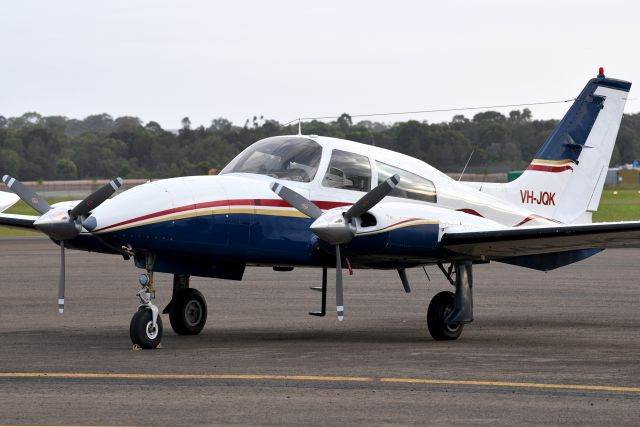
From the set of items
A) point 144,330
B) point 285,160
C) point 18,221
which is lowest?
point 144,330

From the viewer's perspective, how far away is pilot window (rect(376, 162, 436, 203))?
1806 centimetres

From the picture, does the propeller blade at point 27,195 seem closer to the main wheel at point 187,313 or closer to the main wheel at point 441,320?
the main wheel at point 187,313

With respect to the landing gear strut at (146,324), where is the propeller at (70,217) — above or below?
above

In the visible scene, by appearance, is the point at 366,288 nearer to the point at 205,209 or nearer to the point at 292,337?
the point at 292,337

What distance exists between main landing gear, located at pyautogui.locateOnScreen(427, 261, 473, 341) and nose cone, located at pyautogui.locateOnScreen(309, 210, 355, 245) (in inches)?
79.6

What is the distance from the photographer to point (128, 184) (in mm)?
80250

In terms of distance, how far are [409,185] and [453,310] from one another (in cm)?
212

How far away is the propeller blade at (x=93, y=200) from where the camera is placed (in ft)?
53.0

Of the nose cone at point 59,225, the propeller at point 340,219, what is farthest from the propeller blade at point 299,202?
the nose cone at point 59,225

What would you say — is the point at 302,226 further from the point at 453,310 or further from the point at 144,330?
the point at 144,330

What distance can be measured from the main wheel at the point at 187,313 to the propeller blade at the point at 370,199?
3.39m

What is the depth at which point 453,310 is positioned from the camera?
57.5ft

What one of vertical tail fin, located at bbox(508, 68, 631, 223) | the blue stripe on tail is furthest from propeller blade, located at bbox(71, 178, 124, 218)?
the blue stripe on tail

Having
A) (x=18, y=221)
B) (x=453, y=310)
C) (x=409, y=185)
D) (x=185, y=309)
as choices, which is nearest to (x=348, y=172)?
(x=409, y=185)
